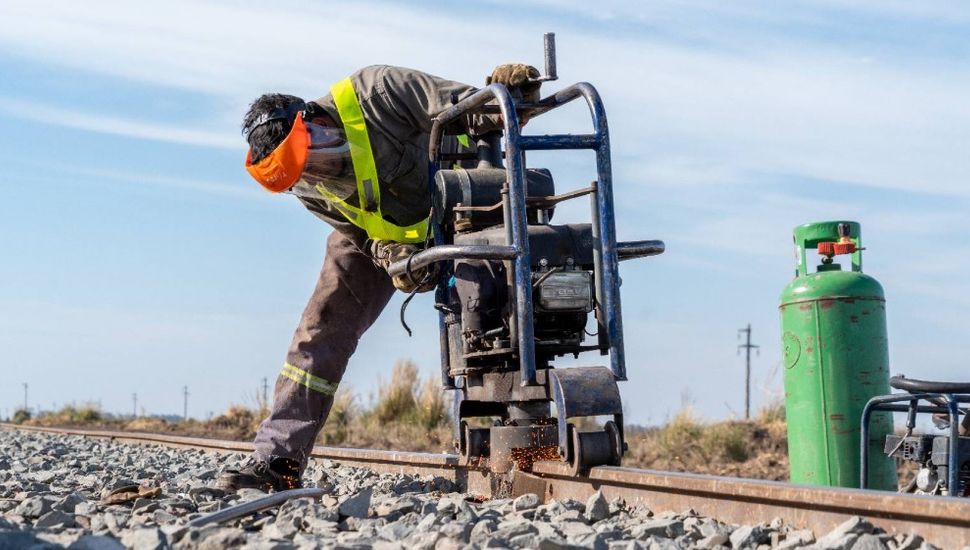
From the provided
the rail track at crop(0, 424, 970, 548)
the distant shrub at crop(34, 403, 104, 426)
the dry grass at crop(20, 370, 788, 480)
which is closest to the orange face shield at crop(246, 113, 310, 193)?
the rail track at crop(0, 424, 970, 548)

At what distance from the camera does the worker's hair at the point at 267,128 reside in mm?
5926

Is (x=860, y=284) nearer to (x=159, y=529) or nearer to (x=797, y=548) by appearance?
(x=797, y=548)

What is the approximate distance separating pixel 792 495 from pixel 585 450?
1.12 meters

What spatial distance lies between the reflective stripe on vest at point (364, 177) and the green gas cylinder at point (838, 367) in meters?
2.05

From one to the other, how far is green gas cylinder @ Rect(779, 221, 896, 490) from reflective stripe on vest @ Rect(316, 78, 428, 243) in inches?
80.8

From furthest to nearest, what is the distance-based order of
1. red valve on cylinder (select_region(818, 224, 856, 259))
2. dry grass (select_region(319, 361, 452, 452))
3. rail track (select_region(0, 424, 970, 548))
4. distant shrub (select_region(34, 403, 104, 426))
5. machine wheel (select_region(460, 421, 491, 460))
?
1. distant shrub (select_region(34, 403, 104, 426))
2. dry grass (select_region(319, 361, 452, 452))
3. red valve on cylinder (select_region(818, 224, 856, 259))
4. machine wheel (select_region(460, 421, 491, 460))
5. rail track (select_region(0, 424, 970, 548))

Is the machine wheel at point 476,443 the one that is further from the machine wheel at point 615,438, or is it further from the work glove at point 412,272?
the machine wheel at point 615,438

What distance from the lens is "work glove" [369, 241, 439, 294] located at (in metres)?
5.66

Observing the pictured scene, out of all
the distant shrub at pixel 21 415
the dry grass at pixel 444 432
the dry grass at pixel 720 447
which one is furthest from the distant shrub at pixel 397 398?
the distant shrub at pixel 21 415

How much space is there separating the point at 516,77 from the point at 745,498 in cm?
214

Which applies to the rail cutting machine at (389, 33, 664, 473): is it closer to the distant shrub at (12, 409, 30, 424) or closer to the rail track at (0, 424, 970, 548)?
the rail track at (0, 424, 970, 548)

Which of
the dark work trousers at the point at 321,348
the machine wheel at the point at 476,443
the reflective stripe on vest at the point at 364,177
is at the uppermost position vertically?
the reflective stripe on vest at the point at 364,177

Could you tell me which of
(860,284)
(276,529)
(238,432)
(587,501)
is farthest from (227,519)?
(238,432)

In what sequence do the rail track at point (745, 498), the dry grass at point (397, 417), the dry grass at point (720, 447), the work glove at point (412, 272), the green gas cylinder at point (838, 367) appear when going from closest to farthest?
the rail track at point (745, 498) → the work glove at point (412, 272) → the green gas cylinder at point (838, 367) → the dry grass at point (720, 447) → the dry grass at point (397, 417)
